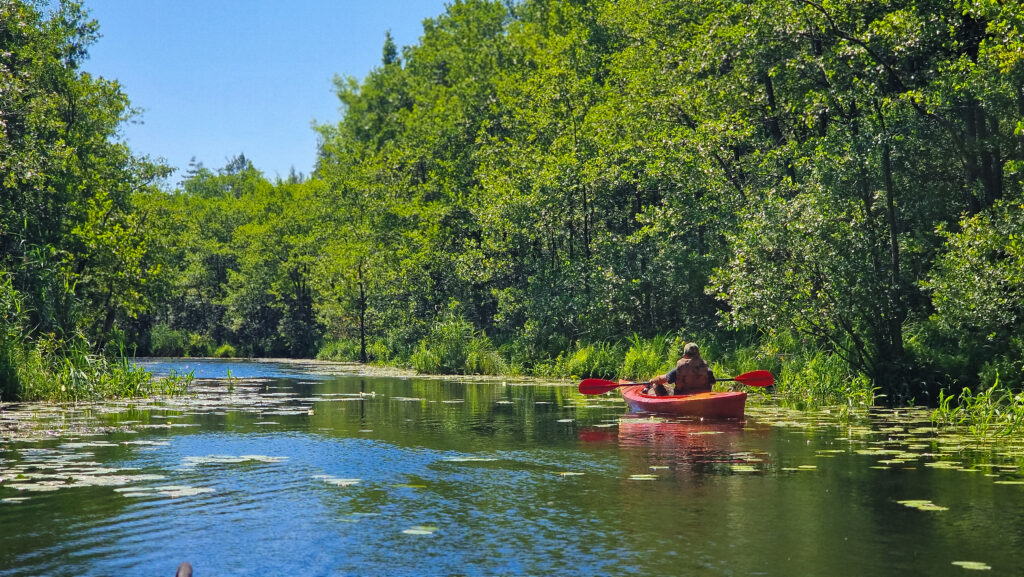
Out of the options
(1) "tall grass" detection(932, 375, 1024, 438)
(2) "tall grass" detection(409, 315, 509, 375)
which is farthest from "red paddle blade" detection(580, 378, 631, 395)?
(2) "tall grass" detection(409, 315, 509, 375)

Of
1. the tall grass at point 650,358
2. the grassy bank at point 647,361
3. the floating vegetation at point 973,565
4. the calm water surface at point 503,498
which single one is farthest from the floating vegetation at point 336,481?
the tall grass at point 650,358

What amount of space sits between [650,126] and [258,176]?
231ft

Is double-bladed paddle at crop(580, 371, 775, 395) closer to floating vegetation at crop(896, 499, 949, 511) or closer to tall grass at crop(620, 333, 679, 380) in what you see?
tall grass at crop(620, 333, 679, 380)

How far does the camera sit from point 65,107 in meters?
36.3

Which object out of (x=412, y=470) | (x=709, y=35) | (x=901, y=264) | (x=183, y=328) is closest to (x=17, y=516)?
(x=412, y=470)

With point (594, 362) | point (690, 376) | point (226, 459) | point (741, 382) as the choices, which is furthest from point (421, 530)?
point (594, 362)

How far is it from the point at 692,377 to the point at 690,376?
43 mm

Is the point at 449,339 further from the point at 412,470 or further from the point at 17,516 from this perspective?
the point at 17,516

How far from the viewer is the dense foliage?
60.3 ft

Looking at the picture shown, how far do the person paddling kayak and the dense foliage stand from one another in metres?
2.74

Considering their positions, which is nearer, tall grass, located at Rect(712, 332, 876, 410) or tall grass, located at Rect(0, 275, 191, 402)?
tall grass, located at Rect(0, 275, 191, 402)

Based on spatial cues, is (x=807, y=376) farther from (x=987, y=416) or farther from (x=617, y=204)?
(x=617, y=204)

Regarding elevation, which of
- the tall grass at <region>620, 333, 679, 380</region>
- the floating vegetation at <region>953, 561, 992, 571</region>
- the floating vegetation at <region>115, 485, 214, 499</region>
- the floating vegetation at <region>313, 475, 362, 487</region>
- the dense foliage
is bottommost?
the floating vegetation at <region>953, 561, 992, 571</region>

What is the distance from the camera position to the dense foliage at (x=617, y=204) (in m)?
18.4
